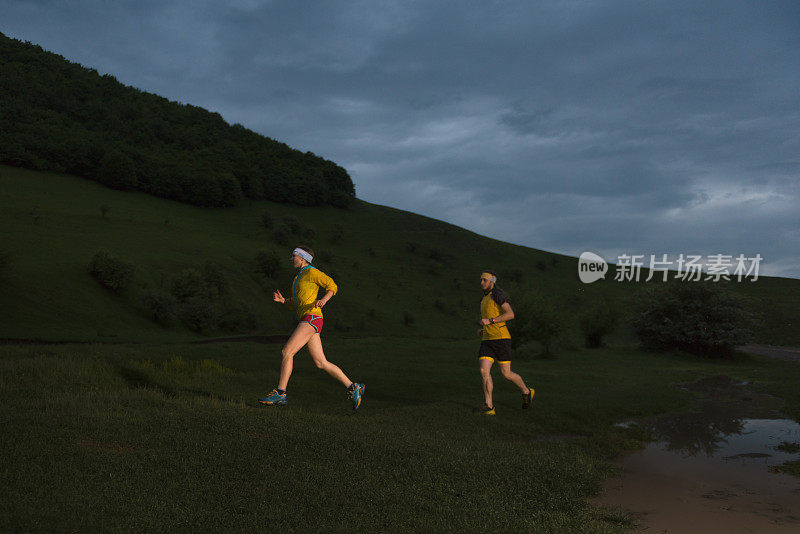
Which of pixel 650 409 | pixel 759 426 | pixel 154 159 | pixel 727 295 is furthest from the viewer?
pixel 154 159

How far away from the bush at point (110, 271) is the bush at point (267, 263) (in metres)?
21.0

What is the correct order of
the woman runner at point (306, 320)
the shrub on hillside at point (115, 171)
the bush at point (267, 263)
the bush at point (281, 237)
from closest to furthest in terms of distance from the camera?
the woman runner at point (306, 320), the bush at point (267, 263), the bush at point (281, 237), the shrub on hillside at point (115, 171)

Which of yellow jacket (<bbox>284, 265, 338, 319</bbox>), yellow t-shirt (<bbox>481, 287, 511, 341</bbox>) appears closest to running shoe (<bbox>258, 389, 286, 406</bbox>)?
yellow jacket (<bbox>284, 265, 338, 319</bbox>)

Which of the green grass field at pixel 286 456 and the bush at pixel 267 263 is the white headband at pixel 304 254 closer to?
the green grass field at pixel 286 456

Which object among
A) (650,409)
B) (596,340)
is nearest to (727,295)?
(596,340)

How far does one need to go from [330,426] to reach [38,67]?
137 m

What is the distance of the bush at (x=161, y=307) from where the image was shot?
150 feet

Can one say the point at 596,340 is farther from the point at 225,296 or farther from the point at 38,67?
the point at 38,67

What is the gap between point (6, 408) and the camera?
8062 millimetres

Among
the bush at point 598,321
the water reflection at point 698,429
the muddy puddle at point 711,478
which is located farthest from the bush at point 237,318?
the muddy puddle at point 711,478

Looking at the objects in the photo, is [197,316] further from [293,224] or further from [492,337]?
[293,224]

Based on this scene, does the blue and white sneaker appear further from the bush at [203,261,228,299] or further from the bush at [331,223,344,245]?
the bush at [331,223,344,245]

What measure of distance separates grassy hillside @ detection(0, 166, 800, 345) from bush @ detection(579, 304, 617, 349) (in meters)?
1.03

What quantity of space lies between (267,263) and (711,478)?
2612 inches
